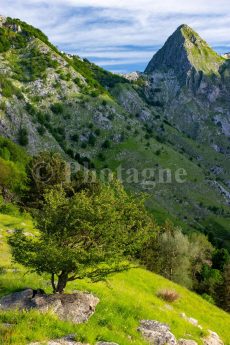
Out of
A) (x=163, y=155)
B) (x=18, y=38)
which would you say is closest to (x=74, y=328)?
(x=163, y=155)

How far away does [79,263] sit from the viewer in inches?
794

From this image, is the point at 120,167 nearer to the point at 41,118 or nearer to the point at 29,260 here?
the point at 41,118

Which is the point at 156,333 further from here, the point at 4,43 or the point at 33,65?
the point at 4,43

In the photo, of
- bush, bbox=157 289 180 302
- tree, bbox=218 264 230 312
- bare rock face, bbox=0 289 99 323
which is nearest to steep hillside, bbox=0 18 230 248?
tree, bbox=218 264 230 312

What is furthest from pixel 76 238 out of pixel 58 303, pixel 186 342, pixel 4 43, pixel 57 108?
pixel 4 43

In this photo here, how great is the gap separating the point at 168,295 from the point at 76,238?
1887 centimetres

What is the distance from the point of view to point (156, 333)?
2070 centimetres

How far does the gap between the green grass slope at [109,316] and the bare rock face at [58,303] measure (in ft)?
2.01

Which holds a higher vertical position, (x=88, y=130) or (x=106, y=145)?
(x=88, y=130)

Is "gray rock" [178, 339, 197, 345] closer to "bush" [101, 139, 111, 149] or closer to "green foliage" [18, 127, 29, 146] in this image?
"green foliage" [18, 127, 29, 146]

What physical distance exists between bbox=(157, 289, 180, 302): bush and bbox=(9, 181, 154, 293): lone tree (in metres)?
15.6

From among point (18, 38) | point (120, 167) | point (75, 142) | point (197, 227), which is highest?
point (18, 38)

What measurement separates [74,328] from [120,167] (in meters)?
142

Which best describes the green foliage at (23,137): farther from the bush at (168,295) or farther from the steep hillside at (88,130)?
the bush at (168,295)
